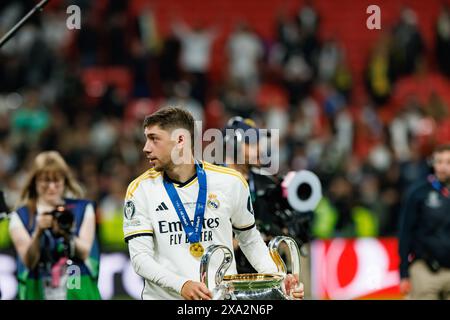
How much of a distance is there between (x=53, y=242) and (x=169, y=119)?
2.61 m

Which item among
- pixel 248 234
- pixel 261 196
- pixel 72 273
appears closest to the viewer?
pixel 248 234

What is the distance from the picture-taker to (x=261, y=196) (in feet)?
25.4

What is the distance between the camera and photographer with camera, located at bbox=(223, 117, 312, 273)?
7.67 meters

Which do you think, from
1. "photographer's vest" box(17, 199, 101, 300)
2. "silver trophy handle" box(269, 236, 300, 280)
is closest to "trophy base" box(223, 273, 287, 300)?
"silver trophy handle" box(269, 236, 300, 280)

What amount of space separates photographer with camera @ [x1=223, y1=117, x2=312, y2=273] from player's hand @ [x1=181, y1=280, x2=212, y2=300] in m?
2.27

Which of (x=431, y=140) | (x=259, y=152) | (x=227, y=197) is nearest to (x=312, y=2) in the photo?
(x=431, y=140)

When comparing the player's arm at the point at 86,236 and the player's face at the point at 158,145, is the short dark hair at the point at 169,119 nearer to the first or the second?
the player's face at the point at 158,145

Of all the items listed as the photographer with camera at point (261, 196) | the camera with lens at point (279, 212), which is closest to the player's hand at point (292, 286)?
the camera with lens at point (279, 212)

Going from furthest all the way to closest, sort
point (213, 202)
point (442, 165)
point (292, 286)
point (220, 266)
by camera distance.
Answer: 1. point (442, 165)
2. point (213, 202)
3. point (292, 286)
4. point (220, 266)

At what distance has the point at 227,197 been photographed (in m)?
5.88

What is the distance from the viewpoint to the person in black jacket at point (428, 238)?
32.4 ft

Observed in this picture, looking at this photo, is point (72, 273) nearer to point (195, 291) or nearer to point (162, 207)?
point (162, 207)

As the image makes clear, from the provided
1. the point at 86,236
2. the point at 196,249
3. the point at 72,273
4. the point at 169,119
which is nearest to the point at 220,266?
the point at 196,249
